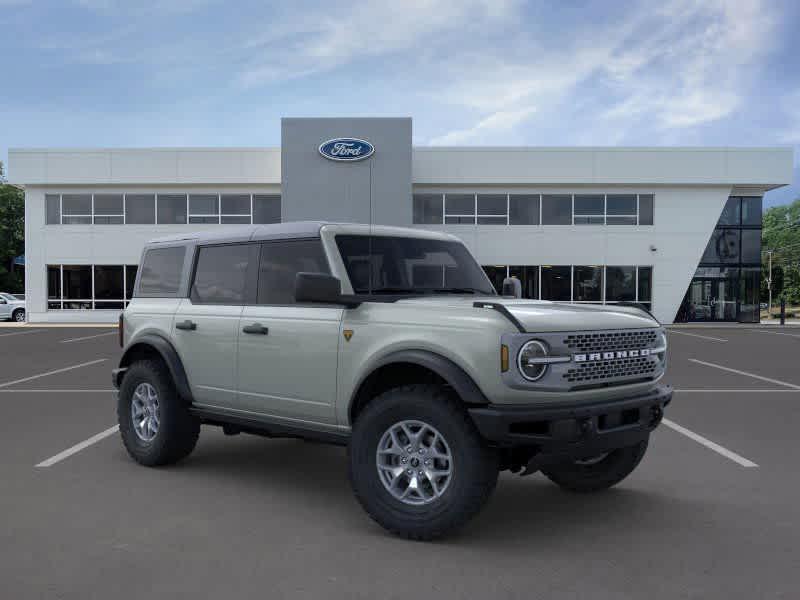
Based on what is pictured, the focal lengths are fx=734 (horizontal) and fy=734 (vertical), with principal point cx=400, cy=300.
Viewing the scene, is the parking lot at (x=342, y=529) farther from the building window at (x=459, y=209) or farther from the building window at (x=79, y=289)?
the building window at (x=79, y=289)

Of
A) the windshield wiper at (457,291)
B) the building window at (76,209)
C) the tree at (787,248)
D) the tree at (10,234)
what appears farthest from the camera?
the tree at (787,248)

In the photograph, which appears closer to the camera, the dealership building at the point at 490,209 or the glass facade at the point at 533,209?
the dealership building at the point at 490,209

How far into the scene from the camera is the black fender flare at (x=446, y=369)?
13.4ft

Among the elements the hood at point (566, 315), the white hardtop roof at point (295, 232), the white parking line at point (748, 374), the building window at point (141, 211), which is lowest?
the white parking line at point (748, 374)

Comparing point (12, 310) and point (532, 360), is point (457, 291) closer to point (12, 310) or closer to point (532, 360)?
point (532, 360)

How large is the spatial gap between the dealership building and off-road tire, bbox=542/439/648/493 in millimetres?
26178

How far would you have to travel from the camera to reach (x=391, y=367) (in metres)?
4.62

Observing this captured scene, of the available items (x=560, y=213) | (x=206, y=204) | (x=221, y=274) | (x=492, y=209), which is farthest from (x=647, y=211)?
(x=221, y=274)

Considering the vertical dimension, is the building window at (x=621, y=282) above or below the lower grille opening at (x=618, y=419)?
above

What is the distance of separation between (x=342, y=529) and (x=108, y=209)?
3085 centimetres

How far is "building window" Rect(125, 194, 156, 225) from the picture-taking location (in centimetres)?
3225

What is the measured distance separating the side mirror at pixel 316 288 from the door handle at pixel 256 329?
32.2 inches

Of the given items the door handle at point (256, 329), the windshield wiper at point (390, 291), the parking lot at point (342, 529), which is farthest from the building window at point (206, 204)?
the windshield wiper at point (390, 291)

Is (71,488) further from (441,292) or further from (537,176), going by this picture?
(537,176)
